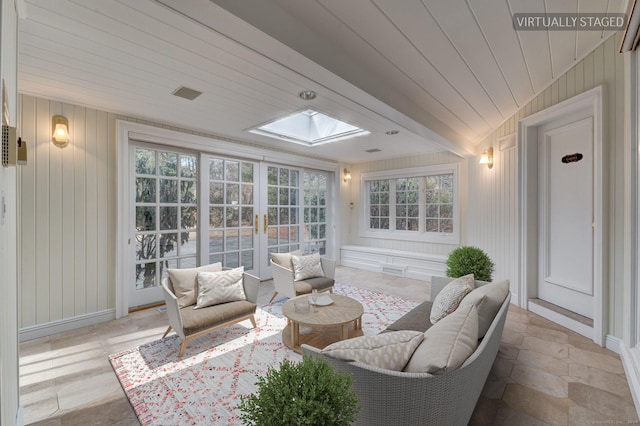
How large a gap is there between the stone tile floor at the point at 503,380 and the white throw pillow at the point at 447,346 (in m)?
0.72

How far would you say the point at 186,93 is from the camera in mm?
2729

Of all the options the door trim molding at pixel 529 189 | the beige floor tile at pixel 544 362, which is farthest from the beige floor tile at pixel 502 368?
the door trim molding at pixel 529 189

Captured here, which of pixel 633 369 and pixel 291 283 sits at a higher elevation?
pixel 291 283

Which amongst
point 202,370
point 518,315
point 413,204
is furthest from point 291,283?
point 413,204

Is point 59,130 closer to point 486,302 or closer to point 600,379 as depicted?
point 486,302

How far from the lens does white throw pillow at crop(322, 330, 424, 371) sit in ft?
4.17

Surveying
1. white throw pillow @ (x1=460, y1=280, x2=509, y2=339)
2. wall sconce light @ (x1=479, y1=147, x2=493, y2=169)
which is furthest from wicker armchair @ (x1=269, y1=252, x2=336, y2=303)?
wall sconce light @ (x1=479, y1=147, x2=493, y2=169)

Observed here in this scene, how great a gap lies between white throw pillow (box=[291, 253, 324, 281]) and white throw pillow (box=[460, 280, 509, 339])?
213cm

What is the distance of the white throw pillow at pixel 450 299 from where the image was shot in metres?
2.17

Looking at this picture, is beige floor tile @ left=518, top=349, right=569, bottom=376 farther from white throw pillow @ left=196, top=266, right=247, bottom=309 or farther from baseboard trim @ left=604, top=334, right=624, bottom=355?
white throw pillow @ left=196, top=266, right=247, bottom=309

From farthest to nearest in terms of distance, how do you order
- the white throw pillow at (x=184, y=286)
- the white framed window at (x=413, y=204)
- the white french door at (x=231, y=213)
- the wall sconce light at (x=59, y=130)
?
the white framed window at (x=413, y=204), the white french door at (x=231, y=213), the wall sconce light at (x=59, y=130), the white throw pillow at (x=184, y=286)

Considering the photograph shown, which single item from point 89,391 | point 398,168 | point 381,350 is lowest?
point 89,391

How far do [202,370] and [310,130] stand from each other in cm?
379

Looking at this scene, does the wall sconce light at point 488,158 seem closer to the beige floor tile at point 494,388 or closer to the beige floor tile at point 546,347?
the beige floor tile at point 546,347
